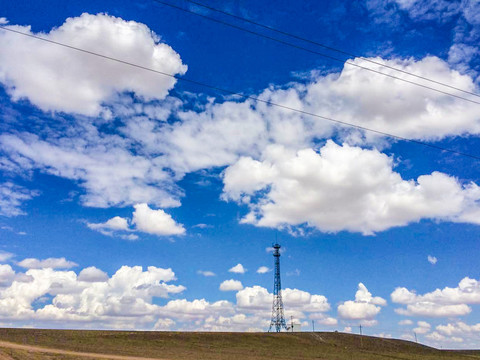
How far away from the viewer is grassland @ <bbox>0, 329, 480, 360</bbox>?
73312 millimetres

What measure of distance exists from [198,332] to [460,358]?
7378 cm

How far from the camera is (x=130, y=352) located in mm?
73438

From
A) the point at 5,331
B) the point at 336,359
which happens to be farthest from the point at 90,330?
the point at 336,359

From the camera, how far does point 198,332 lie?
11569cm

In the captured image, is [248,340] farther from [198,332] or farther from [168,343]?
[168,343]

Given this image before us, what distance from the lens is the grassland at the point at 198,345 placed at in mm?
73312

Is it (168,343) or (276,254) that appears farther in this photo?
(276,254)

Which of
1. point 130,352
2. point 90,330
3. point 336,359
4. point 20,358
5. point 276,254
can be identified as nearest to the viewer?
point 20,358

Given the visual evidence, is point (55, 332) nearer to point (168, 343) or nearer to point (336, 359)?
point (168, 343)

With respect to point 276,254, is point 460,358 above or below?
below

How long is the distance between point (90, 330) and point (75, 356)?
4343 centimetres

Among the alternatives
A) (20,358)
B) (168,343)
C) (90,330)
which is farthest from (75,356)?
(90,330)

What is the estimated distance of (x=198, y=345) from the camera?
9481 cm

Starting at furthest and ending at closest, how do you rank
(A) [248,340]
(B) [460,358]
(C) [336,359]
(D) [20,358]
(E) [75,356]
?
(B) [460,358] → (A) [248,340] → (C) [336,359] → (E) [75,356] → (D) [20,358]
